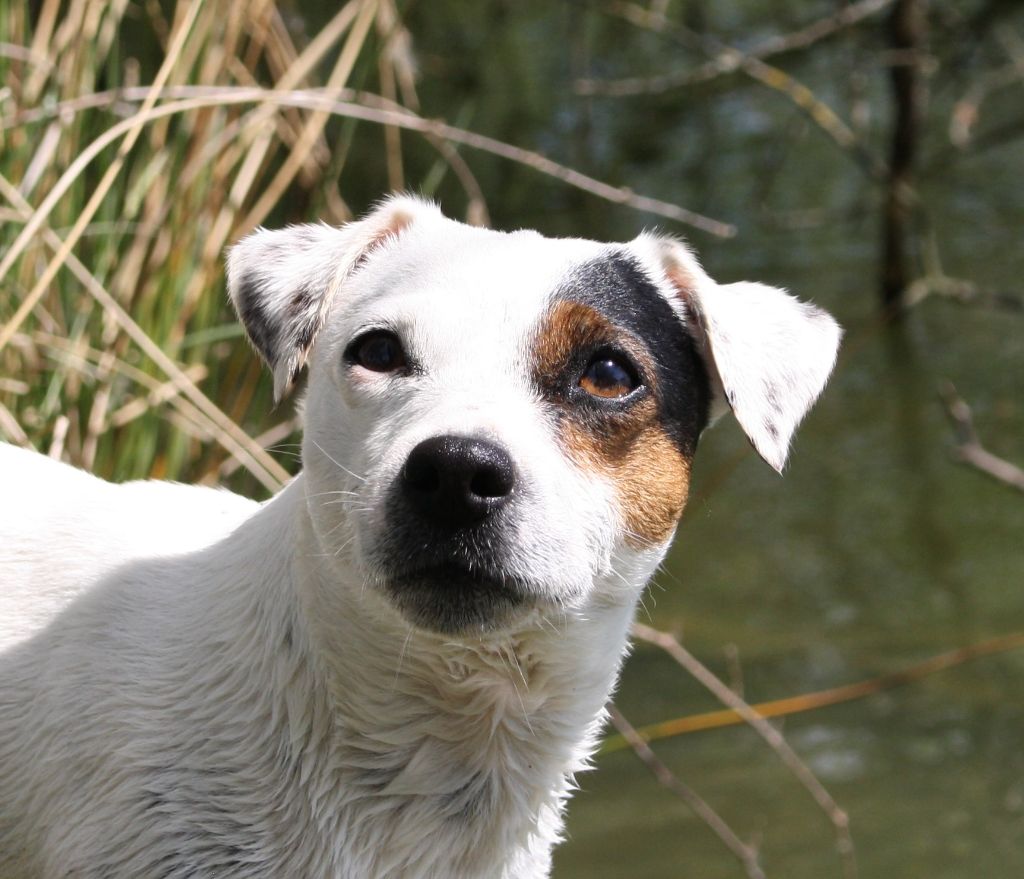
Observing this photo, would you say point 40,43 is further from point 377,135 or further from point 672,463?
point 377,135

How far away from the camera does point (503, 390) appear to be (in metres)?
2.39

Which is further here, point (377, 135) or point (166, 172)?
point (377, 135)

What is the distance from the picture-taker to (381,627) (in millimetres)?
2482

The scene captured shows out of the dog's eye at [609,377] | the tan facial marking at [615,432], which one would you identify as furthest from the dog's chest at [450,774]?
the dog's eye at [609,377]

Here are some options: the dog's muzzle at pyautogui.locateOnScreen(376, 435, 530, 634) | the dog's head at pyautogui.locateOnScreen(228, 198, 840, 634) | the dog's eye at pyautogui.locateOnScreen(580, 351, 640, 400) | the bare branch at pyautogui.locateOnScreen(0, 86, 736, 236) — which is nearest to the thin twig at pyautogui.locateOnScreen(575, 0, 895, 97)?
the bare branch at pyautogui.locateOnScreen(0, 86, 736, 236)

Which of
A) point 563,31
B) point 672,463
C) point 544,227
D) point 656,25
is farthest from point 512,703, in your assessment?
point 563,31

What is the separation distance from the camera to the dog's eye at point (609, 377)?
251 cm

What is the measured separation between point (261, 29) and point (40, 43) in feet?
2.25

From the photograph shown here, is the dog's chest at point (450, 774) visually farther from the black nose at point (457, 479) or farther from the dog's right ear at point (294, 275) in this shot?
the dog's right ear at point (294, 275)

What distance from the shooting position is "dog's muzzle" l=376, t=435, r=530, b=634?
2.20 m

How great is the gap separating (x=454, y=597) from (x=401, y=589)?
0.27ft

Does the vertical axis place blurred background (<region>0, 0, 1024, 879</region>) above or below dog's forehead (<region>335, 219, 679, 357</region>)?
below

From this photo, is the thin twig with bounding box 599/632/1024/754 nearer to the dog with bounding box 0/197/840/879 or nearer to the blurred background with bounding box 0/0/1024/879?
the blurred background with bounding box 0/0/1024/879

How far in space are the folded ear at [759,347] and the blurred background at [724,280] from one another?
0.73m
